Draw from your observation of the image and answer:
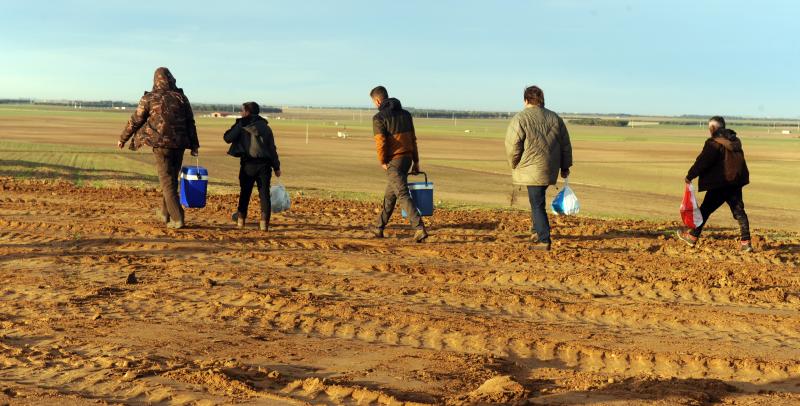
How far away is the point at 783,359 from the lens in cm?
615

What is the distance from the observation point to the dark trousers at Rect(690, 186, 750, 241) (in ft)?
36.2

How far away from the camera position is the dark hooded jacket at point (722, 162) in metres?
11.0

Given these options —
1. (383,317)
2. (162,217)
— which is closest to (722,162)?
A: (383,317)

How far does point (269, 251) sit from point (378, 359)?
4454 millimetres

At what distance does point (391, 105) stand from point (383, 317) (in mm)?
4215

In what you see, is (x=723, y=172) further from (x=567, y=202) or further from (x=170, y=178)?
(x=170, y=178)

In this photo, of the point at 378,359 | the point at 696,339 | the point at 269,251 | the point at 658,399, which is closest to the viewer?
the point at 658,399

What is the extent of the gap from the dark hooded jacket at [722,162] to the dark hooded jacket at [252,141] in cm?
509

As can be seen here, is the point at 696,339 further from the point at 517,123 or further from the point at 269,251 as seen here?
the point at 269,251

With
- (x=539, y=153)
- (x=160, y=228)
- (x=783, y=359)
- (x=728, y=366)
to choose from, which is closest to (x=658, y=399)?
(x=728, y=366)

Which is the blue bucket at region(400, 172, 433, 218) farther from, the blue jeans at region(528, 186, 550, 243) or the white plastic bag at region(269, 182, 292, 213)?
the white plastic bag at region(269, 182, 292, 213)

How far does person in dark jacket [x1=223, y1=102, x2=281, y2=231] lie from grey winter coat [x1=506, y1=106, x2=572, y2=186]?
314 cm

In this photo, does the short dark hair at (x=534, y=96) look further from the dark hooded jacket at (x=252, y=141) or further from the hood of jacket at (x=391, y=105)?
the dark hooded jacket at (x=252, y=141)

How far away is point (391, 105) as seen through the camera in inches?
422
